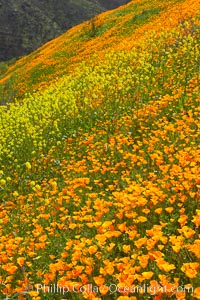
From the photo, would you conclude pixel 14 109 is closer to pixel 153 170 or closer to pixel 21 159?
pixel 21 159

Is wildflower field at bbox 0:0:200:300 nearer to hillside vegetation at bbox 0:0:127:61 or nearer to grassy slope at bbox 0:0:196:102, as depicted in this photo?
grassy slope at bbox 0:0:196:102

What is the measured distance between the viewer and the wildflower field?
151 inches

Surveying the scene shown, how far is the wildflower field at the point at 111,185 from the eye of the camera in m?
3.84

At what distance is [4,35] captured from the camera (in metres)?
103

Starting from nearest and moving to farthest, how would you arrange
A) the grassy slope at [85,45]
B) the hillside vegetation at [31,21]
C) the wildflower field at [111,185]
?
the wildflower field at [111,185] → the grassy slope at [85,45] → the hillside vegetation at [31,21]

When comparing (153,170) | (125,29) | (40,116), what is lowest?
(153,170)

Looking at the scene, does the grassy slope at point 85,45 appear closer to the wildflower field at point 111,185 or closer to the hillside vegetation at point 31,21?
the wildflower field at point 111,185

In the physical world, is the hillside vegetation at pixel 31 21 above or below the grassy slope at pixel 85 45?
above

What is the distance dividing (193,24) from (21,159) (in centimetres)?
896

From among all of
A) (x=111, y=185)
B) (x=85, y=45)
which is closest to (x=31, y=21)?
(x=85, y=45)

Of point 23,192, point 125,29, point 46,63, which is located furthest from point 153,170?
point 46,63

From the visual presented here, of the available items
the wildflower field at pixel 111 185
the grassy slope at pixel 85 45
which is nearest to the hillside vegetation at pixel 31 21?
the grassy slope at pixel 85 45

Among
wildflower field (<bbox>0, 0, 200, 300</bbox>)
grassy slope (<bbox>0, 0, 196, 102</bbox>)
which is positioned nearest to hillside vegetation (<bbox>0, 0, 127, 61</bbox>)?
grassy slope (<bbox>0, 0, 196, 102</bbox>)

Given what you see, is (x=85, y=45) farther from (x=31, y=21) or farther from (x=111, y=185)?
(x=31, y=21)
